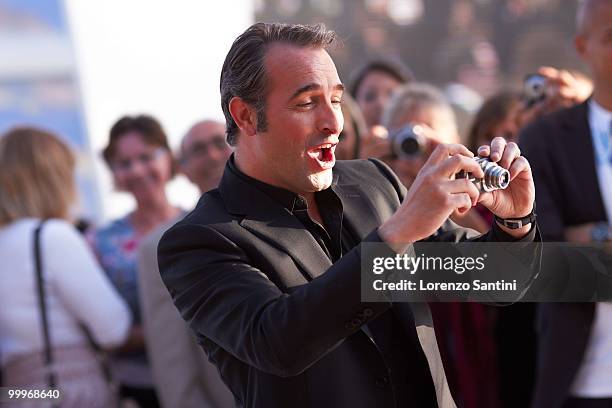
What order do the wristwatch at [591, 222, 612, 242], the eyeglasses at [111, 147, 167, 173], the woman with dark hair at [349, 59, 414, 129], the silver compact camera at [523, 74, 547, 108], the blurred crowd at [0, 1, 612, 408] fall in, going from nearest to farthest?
the wristwatch at [591, 222, 612, 242] → the blurred crowd at [0, 1, 612, 408] → the silver compact camera at [523, 74, 547, 108] → the eyeglasses at [111, 147, 167, 173] → the woman with dark hair at [349, 59, 414, 129]

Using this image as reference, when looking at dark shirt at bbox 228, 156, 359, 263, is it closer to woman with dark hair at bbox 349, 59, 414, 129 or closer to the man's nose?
the man's nose

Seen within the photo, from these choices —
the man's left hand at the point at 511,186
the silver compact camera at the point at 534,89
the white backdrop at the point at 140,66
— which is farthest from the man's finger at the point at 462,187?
the white backdrop at the point at 140,66

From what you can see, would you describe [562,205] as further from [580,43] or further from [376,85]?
[376,85]

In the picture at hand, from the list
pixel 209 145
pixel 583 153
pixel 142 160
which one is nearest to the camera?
pixel 583 153

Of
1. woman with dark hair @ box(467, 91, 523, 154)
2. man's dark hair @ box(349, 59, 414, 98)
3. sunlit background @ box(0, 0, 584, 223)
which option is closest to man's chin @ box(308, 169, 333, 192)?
woman with dark hair @ box(467, 91, 523, 154)

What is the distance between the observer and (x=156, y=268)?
3740mm

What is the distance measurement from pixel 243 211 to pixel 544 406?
154 centimetres

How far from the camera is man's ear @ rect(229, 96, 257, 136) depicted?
2.25m

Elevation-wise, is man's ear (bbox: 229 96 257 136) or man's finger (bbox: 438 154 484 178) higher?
man's ear (bbox: 229 96 257 136)

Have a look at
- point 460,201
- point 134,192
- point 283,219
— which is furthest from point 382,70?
point 460,201

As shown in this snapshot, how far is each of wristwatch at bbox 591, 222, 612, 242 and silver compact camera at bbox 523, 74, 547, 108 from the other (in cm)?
82

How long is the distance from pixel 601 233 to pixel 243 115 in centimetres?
149

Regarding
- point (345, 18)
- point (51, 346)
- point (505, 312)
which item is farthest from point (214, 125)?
point (345, 18)

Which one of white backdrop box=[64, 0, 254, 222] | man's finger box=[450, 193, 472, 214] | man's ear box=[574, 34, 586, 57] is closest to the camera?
man's finger box=[450, 193, 472, 214]
